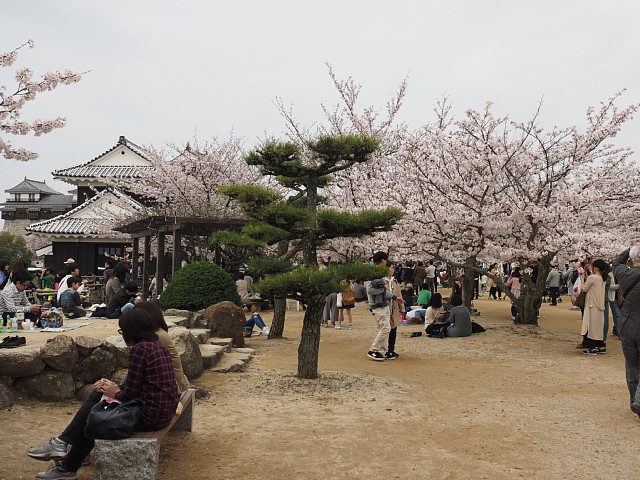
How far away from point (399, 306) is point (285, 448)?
5294 mm

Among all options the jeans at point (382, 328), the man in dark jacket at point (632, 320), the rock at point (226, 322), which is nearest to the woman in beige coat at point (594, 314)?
the man in dark jacket at point (632, 320)

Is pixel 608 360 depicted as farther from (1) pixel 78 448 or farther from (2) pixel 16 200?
(2) pixel 16 200

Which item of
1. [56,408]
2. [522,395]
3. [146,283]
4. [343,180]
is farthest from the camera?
[343,180]

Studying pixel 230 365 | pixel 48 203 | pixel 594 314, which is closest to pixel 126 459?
pixel 230 365

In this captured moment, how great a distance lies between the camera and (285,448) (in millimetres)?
4945

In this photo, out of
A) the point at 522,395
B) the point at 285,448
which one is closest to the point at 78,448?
the point at 285,448

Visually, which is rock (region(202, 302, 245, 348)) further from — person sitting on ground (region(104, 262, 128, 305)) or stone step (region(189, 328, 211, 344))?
person sitting on ground (region(104, 262, 128, 305))

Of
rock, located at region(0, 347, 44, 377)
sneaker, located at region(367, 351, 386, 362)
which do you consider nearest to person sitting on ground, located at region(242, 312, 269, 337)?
sneaker, located at region(367, 351, 386, 362)

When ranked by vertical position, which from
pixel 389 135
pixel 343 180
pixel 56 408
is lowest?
pixel 56 408

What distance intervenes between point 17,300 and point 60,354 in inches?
150

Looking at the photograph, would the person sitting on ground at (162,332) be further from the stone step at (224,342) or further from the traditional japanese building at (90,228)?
Answer: the traditional japanese building at (90,228)

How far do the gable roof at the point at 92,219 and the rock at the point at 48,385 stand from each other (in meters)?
19.6

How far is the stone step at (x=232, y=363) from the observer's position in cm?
811

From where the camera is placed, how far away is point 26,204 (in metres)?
55.2
